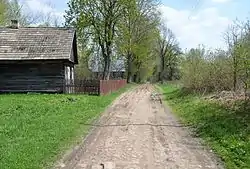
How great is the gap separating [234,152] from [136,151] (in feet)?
7.51

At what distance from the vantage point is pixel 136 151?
963 cm

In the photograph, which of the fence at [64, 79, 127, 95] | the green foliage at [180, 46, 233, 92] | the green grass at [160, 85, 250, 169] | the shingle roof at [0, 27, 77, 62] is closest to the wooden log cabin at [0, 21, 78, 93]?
the shingle roof at [0, 27, 77, 62]

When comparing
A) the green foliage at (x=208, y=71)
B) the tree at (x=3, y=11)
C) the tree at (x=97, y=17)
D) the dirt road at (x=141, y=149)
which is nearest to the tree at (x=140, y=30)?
the tree at (x=97, y=17)

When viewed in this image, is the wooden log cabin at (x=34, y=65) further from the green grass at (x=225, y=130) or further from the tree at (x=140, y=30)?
the tree at (x=140, y=30)

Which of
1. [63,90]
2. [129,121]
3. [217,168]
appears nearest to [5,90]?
[63,90]

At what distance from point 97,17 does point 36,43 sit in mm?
12350

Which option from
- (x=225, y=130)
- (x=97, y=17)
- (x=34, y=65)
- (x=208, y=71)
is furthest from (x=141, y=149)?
(x=97, y=17)

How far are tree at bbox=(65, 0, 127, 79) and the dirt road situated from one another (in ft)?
97.0

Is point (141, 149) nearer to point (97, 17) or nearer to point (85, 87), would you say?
point (85, 87)

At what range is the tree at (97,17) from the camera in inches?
1703

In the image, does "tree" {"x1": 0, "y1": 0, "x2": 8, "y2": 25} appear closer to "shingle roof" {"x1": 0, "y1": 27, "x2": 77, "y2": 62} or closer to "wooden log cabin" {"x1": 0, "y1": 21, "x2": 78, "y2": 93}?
"shingle roof" {"x1": 0, "y1": 27, "x2": 77, "y2": 62}

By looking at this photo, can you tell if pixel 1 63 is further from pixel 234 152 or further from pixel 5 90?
pixel 234 152

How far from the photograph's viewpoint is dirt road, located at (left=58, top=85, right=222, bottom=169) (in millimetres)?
8336

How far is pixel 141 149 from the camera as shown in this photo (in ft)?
32.4
